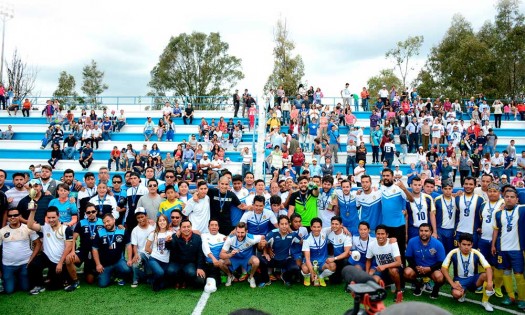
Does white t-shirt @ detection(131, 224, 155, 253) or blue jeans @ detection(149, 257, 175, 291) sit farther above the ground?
white t-shirt @ detection(131, 224, 155, 253)

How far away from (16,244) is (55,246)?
23.5 inches

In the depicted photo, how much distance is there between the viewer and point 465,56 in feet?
122

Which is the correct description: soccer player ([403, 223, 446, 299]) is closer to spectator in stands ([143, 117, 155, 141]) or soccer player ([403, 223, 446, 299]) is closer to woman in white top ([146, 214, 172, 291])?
woman in white top ([146, 214, 172, 291])

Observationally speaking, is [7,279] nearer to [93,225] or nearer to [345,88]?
[93,225]

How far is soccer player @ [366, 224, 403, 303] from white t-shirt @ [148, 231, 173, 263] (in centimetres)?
343

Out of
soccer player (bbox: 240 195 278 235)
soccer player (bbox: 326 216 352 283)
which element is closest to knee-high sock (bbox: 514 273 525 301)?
soccer player (bbox: 326 216 352 283)

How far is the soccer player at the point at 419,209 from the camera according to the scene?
737cm

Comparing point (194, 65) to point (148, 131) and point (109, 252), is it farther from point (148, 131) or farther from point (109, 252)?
point (109, 252)

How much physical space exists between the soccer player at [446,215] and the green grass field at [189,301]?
84 cm

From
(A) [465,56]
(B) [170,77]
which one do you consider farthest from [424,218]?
(B) [170,77]

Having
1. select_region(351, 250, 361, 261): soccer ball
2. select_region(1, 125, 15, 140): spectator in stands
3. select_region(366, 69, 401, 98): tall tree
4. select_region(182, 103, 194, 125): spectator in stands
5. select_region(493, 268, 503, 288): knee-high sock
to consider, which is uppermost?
select_region(366, 69, 401, 98): tall tree

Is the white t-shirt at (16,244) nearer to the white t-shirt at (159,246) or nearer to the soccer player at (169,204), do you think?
the white t-shirt at (159,246)

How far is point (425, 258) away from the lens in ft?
22.1

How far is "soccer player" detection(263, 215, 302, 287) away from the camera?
7312mm
